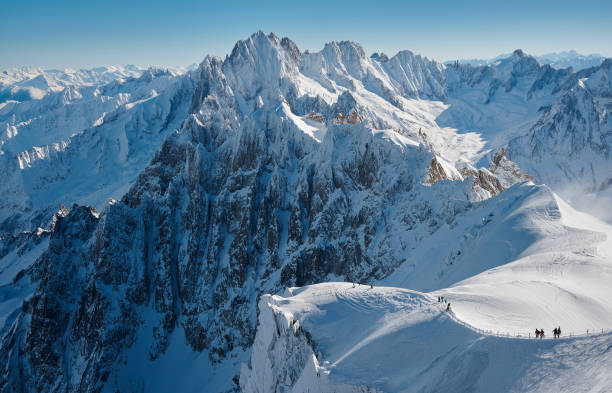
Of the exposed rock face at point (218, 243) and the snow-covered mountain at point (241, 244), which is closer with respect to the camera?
the snow-covered mountain at point (241, 244)

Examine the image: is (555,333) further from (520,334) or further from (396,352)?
(396,352)

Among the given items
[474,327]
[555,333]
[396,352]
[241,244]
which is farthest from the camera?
[241,244]

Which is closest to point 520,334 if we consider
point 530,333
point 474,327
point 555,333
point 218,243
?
point 530,333

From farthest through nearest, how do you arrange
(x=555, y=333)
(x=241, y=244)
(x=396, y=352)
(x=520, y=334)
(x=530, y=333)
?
(x=241, y=244) → (x=396, y=352) → (x=530, y=333) → (x=520, y=334) → (x=555, y=333)

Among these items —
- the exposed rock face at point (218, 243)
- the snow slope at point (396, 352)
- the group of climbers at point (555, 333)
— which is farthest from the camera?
the exposed rock face at point (218, 243)

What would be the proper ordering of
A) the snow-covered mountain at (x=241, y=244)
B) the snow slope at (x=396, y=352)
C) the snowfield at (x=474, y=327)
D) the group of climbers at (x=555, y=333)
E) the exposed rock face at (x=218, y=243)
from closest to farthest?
the snow slope at (x=396, y=352), the snowfield at (x=474, y=327), the group of climbers at (x=555, y=333), the snow-covered mountain at (x=241, y=244), the exposed rock face at (x=218, y=243)

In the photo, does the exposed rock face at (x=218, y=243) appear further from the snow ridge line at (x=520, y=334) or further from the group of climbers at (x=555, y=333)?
the group of climbers at (x=555, y=333)

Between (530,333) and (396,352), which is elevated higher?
(530,333)

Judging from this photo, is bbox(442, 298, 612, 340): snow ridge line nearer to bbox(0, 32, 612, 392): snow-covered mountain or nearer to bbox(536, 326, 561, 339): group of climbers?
bbox(536, 326, 561, 339): group of climbers

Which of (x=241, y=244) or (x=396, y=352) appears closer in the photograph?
(x=396, y=352)

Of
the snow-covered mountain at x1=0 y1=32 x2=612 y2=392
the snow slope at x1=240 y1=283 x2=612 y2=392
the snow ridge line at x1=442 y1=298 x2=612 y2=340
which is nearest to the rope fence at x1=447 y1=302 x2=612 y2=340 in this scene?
the snow ridge line at x1=442 y1=298 x2=612 y2=340

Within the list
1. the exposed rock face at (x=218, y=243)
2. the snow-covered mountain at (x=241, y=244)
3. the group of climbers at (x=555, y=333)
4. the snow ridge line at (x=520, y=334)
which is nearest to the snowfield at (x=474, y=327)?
the snow ridge line at (x=520, y=334)

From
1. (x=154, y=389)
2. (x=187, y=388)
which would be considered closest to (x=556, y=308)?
(x=187, y=388)
